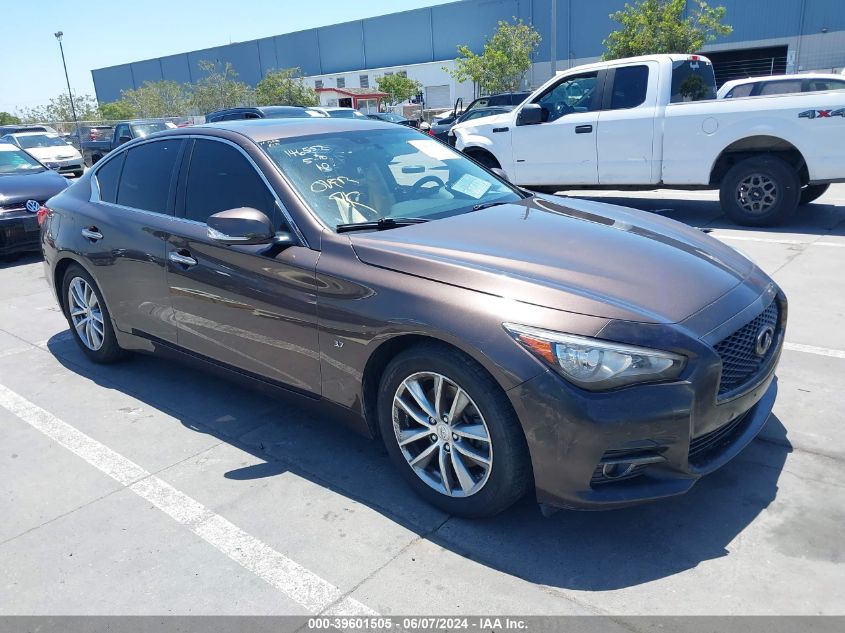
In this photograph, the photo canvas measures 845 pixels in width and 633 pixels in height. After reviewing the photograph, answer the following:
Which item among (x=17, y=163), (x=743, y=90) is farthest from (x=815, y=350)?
(x=17, y=163)

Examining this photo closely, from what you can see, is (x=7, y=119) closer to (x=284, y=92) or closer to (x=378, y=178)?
(x=284, y=92)

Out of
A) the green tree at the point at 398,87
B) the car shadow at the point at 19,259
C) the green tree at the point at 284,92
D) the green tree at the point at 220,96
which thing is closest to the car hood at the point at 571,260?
the car shadow at the point at 19,259

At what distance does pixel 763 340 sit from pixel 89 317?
440cm

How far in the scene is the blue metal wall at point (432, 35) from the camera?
35.6 meters

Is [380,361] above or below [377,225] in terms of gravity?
below

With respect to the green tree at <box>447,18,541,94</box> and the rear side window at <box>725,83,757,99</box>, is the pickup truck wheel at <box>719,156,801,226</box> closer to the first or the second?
the rear side window at <box>725,83,757,99</box>

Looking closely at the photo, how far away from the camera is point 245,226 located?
336cm

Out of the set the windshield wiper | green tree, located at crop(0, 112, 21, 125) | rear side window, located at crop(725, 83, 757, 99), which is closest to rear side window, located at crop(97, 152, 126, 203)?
the windshield wiper

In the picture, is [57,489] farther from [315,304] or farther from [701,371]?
[701,371]

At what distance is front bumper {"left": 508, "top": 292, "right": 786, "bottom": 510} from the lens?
2.52 metres

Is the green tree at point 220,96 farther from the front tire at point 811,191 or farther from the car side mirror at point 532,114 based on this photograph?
the front tire at point 811,191

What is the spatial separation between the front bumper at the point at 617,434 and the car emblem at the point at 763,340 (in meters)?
0.34
